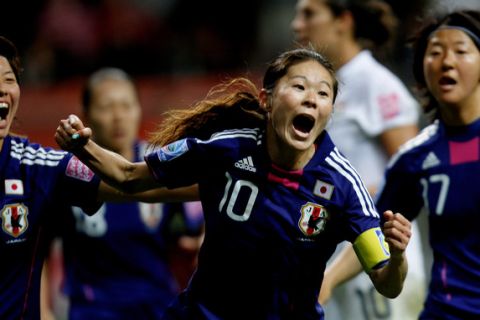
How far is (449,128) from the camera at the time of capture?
4.57 m

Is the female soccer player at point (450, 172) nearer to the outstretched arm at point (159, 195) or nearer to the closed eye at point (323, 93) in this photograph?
the closed eye at point (323, 93)

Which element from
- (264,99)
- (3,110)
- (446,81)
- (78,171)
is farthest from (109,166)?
(446,81)

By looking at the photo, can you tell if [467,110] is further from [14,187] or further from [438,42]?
[14,187]

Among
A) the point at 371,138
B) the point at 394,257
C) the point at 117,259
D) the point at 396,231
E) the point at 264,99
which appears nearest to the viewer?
the point at 396,231

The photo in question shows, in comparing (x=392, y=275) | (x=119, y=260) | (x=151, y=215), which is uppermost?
(x=392, y=275)

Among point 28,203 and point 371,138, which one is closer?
point 28,203

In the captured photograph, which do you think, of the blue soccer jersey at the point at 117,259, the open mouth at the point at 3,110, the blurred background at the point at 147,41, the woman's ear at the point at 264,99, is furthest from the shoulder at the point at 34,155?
the blurred background at the point at 147,41

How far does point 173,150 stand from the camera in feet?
13.1

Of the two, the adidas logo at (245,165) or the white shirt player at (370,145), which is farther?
the white shirt player at (370,145)

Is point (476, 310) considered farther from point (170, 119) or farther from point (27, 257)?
point (27, 257)

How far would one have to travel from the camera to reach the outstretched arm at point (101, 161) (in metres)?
3.77

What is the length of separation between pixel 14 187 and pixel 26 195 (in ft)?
0.16

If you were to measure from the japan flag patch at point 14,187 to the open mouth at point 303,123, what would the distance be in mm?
985

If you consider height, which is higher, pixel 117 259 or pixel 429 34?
pixel 429 34
